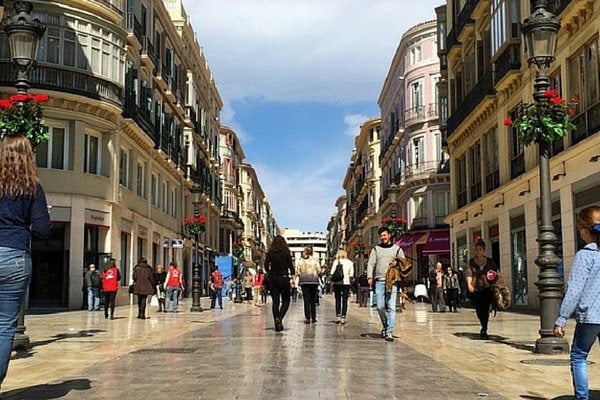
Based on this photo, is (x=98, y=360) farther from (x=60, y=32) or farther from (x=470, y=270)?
(x=60, y=32)

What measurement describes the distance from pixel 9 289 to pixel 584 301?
441 centimetres

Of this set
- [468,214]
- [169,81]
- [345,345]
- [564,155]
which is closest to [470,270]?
[345,345]

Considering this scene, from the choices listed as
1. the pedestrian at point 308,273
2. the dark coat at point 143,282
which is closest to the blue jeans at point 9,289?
the pedestrian at point 308,273

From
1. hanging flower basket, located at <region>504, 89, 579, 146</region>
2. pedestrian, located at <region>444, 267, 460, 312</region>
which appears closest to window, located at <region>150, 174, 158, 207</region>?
pedestrian, located at <region>444, 267, 460, 312</region>

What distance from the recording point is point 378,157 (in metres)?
77.8

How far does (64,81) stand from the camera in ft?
94.5

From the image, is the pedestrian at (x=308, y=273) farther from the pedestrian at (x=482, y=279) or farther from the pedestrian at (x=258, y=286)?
the pedestrian at (x=258, y=286)

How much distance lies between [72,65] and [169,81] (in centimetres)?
1522

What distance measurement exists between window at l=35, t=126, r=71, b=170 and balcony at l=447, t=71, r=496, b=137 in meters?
16.3

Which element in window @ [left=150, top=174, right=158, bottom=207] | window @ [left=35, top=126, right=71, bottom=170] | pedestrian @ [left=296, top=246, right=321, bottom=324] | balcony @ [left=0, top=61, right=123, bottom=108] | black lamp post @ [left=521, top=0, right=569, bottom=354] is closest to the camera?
black lamp post @ [left=521, top=0, right=569, bottom=354]

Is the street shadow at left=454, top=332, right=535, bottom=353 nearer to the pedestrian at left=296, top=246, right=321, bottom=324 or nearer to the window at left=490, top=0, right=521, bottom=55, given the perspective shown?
the pedestrian at left=296, top=246, right=321, bottom=324

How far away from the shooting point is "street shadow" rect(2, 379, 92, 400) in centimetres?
699

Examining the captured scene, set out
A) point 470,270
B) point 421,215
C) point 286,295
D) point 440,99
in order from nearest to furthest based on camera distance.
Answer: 1. point 470,270
2. point 286,295
3. point 440,99
4. point 421,215

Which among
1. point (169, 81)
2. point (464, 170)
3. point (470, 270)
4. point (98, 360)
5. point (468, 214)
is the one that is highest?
point (169, 81)
